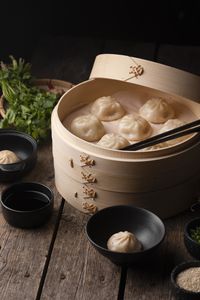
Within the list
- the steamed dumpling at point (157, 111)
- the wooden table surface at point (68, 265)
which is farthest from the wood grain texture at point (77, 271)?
the steamed dumpling at point (157, 111)

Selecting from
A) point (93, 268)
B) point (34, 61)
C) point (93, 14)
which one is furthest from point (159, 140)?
point (93, 14)

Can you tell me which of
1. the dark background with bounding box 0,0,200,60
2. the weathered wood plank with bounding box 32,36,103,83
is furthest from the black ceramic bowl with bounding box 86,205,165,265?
the dark background with bounding box 0,0,200,60

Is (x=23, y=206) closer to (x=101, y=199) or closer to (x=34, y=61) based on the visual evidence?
(x=101, y=199)

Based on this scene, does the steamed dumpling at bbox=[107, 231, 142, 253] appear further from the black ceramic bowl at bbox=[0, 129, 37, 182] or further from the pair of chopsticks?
the black ceramic bowl at bbox=[0, 129, 37, 182]

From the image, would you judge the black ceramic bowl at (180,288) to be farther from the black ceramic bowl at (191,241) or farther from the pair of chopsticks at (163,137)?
the pair of chopsticks at (163,137)

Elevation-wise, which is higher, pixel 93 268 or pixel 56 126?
pixel 56 126

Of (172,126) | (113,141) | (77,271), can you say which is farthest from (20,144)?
(77,271)
